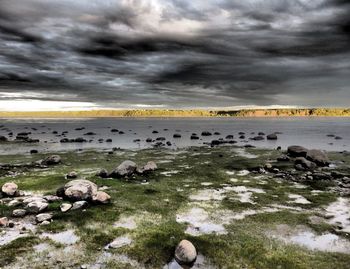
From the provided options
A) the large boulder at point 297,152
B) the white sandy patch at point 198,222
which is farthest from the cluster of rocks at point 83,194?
the large boulder at point 297,152

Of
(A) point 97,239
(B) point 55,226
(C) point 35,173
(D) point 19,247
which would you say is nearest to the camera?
(D) point 19,247

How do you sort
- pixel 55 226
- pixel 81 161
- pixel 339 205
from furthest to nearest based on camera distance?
1. pixel 81 161
2. pixel 339 205
3. pixel 55 226

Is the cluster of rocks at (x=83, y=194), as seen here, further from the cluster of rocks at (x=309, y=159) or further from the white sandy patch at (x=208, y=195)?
the cluster of rocks at (x=309, y=159)

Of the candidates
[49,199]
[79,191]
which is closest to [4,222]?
[49,199]

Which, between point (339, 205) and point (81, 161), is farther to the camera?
point (81, 161)

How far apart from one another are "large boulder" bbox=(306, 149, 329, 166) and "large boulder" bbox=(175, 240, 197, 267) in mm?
25664

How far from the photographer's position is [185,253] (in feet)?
41.7

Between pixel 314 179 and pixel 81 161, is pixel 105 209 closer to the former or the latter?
pixel 314 179

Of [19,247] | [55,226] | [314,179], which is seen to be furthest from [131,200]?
[314,179]

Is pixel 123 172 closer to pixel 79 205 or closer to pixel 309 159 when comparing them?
pixel 79 205

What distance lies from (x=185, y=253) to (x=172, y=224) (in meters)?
3.73

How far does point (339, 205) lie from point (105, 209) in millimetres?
13500

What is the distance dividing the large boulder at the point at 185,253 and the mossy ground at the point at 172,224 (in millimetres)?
452

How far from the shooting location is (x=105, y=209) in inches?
734
